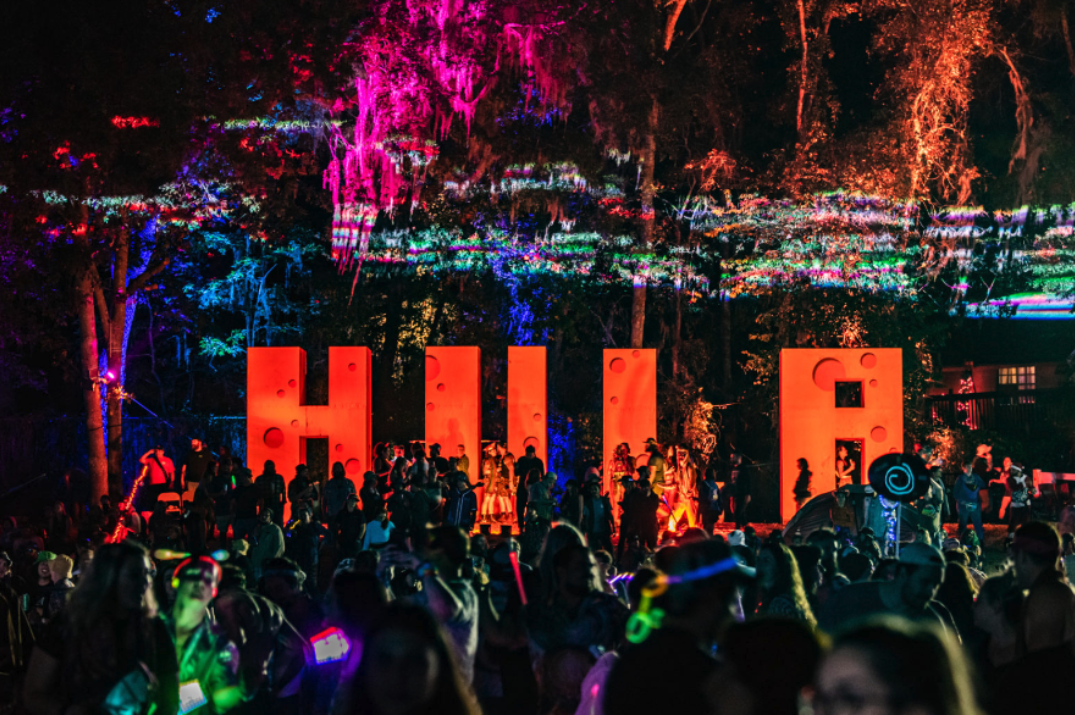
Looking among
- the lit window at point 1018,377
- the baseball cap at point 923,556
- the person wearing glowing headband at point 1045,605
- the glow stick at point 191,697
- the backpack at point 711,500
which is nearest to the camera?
the person wearing glowing headband at point 1045,605

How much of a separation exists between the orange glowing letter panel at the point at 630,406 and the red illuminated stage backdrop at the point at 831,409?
7.50 feet

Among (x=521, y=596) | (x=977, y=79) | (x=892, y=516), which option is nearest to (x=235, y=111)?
(x=892, y=516)

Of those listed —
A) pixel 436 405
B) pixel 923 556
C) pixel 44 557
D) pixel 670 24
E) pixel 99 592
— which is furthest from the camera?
pixel 670 24

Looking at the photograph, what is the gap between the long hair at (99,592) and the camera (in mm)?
4188

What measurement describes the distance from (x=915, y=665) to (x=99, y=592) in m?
3.15

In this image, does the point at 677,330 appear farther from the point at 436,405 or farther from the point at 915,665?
the point at 915,665

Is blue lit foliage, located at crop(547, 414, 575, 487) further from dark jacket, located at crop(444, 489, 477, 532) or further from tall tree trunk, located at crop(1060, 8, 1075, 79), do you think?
tall tree trunk, located at crop(1060, 8, 1075, 79)

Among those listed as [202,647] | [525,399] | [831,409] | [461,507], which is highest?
[525,399]

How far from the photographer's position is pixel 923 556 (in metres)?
5.10

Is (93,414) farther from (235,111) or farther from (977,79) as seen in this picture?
(977,79)

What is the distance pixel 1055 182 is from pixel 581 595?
2350cm

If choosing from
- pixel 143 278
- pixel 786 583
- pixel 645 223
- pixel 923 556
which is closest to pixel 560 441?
pixel 645 223

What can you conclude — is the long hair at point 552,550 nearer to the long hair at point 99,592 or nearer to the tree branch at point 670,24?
the long hair at point 99,592

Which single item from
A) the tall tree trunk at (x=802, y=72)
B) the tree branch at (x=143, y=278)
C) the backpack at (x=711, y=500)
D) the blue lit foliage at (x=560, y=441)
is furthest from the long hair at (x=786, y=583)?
the tree branch at (x=143, y=278)
